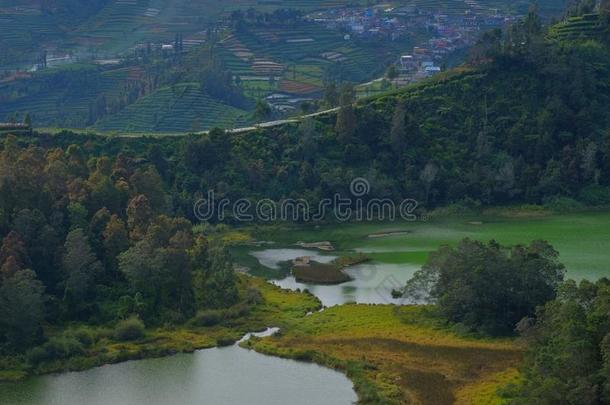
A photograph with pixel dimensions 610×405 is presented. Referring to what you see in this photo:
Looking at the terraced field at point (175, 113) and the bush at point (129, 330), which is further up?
the bush at point (129, 330)

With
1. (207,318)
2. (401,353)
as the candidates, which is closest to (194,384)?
(207,318)

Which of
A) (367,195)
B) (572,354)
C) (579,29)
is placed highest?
(579,29)

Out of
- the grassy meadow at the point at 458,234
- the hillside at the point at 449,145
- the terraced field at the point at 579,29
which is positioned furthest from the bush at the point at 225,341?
the terraced field at the point at 579,29

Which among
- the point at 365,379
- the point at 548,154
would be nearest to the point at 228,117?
the point at 548,154

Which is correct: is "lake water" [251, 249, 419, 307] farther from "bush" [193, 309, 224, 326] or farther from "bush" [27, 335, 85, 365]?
"bush" [27, 335, 85, 365]

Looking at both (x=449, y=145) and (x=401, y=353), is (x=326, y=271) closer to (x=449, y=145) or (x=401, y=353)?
(x=401, y=353)

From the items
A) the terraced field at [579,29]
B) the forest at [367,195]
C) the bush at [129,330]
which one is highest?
the terraced field at [579,29]

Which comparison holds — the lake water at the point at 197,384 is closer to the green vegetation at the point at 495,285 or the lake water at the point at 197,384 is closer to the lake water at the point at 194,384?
the lake water at the point at 194,384
